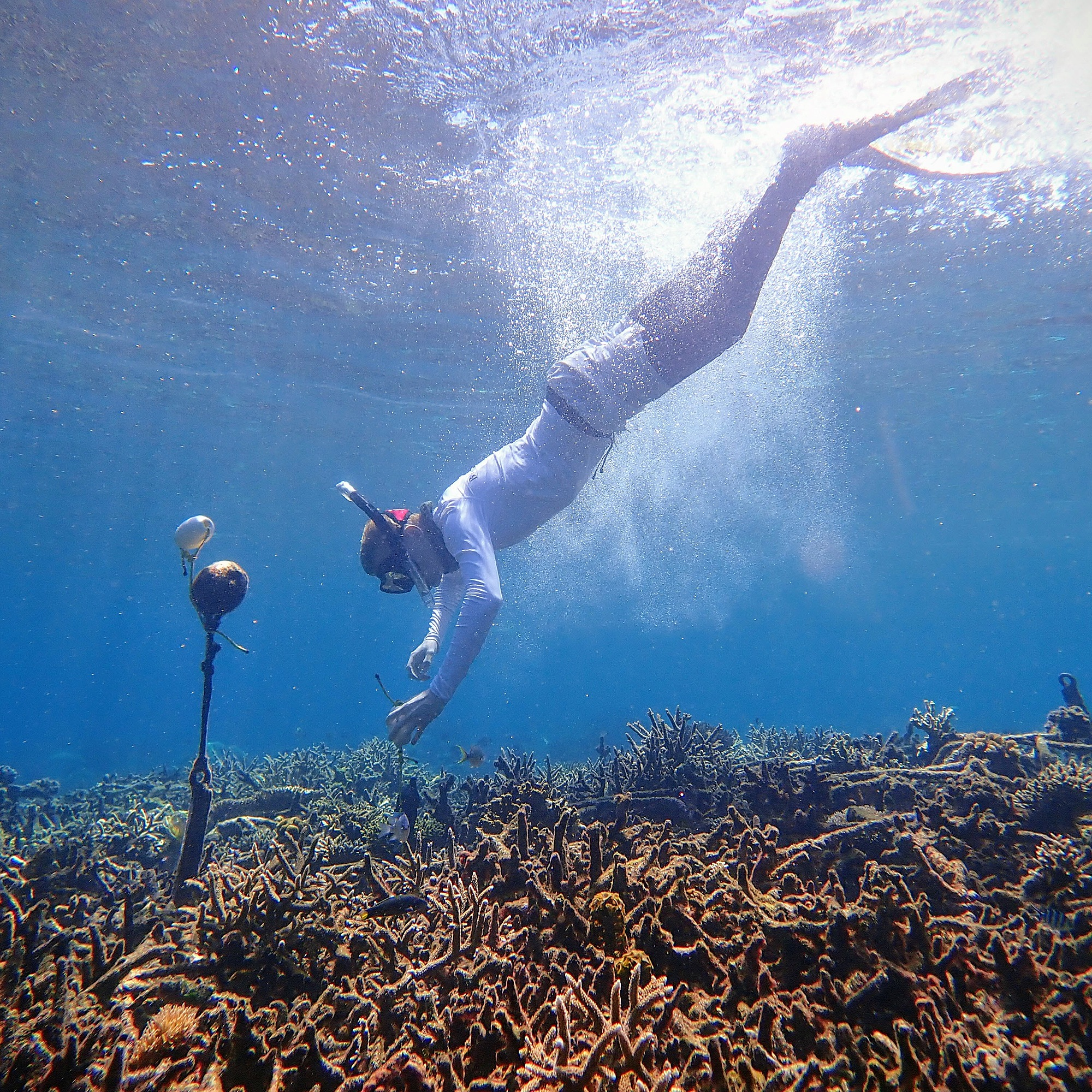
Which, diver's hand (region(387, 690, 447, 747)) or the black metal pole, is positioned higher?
diver's hand (region(387, 690, 447, 747))

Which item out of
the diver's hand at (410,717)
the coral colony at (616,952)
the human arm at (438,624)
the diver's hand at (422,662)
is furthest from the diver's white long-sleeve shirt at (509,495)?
the coral colony at (616,952)

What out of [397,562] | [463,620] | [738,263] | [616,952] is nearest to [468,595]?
[463,620]

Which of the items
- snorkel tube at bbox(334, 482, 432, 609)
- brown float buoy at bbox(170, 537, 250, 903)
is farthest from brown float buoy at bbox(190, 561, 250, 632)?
snorkel tube at bbox(334, 482, 432, 609)

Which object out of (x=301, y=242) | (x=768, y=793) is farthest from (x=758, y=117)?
(x=768, y=793)

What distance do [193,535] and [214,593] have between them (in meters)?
0.42

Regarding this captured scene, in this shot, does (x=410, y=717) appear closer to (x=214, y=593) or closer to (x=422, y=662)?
(x=422, y=662)

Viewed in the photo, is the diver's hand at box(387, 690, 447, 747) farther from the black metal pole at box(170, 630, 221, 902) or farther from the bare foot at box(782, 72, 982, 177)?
the bare foot at box(782, 72, 982, 177)

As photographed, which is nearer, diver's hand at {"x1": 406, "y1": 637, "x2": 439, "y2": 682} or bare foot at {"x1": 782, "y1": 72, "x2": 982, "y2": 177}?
diver's hand at {"x1": 406, "y1": 637, "x2": 439, "y2": 682}

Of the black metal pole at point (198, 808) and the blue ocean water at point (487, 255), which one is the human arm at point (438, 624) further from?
the blue ocean water at point (487, 255)

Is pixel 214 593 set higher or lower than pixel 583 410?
lower

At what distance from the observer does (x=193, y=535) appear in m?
3.54

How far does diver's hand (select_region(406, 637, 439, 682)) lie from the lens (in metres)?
5.04

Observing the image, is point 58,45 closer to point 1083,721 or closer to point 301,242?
point 301,242

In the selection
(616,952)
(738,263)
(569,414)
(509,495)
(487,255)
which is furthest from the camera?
(487,255)
